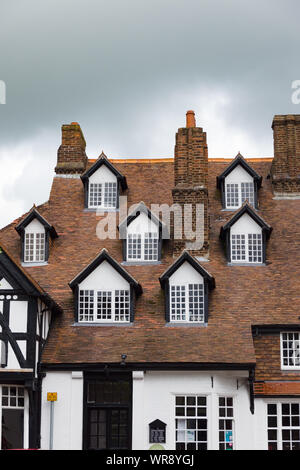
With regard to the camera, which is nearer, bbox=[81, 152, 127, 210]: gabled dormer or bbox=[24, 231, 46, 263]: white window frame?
bbox=[24, 231, 46, 263]: white window frame

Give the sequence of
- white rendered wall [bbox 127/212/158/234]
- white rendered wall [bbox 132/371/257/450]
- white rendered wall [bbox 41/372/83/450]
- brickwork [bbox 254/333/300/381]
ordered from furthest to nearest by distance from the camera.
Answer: white rendered wall [bbox 127/212/158/234] → brickwork [bbox 254/333/300/381] → white rendered wall [bbox 41/372/83/450] → white rendered wall [bbox 132/371/257/450]

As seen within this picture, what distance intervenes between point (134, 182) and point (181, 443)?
447 inches

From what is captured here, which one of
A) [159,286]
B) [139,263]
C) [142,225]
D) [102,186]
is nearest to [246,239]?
[159,286]

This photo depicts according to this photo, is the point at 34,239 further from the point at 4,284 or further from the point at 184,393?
the point at 184,393

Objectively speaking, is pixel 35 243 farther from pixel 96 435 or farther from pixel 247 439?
pixel 247 439

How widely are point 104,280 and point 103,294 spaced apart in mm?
463

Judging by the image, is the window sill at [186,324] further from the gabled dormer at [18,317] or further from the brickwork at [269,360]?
the gabled dormer at [18,317]

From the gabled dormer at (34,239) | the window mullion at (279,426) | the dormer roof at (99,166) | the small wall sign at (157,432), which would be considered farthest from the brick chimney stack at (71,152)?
the window mullion at (279,426)

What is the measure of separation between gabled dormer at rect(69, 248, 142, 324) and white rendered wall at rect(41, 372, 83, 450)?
2202mm

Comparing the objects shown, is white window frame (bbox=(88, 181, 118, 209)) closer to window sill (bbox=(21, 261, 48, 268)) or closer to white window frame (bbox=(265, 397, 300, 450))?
window sill (bbox=(21, 261, 48, 268))

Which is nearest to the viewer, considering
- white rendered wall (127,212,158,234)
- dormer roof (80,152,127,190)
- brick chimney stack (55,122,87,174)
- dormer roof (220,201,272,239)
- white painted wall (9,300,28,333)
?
white painted wall (9,300,28,333)

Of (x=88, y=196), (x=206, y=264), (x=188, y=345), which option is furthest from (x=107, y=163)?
(x=188, y=345)

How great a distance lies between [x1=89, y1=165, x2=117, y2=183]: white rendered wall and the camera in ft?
98.9

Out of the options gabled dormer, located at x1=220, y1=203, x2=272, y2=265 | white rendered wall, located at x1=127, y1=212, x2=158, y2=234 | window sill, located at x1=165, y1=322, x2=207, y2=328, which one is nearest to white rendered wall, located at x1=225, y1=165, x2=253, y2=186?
gabled dormer, located at x1=220, y1=203, x2=272, y2=265
